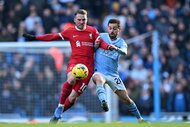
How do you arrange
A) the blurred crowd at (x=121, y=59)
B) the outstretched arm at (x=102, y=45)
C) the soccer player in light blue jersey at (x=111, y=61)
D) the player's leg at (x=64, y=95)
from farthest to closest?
the blurred crowd at (x=121, y=59) → the soccer player in light blue jersey at (x=111, y=61) → the player's leg at (x=64, y=95) → the outstretched arm at (x=102, y=45)

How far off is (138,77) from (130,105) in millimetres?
6988

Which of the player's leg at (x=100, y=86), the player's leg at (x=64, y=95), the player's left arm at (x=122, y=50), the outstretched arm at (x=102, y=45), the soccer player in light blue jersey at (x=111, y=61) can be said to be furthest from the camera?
the soccer player in light blue jersey at (x=111, y=61)

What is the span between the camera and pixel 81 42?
16.5 metres

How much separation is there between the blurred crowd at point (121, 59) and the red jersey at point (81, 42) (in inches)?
198

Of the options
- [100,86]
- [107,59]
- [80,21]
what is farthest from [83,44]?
[100,86]

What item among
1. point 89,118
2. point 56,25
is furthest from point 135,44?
point 89,118

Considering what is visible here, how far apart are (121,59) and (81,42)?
7766mm

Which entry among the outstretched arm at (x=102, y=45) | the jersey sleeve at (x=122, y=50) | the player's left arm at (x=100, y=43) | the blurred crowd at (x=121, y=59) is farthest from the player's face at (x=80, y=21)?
the blurred crowd at (x=121, y=59)

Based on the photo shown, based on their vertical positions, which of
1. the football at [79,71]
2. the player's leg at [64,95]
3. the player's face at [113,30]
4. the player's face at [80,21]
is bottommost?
the player's leg at [64,95]

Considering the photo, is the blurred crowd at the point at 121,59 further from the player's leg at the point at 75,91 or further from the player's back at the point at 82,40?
the player's back at the point at 82,40

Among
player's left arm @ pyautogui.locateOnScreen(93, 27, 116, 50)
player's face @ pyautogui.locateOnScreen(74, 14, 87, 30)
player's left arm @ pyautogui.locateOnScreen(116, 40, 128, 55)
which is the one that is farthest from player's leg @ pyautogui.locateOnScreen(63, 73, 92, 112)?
player's face @ pyautogui.locateOnScreen(74, 14, 87, 30)

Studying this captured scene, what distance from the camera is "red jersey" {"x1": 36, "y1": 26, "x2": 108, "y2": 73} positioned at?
53.9ft

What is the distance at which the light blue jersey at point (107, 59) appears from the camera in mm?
16453

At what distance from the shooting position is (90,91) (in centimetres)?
2177
